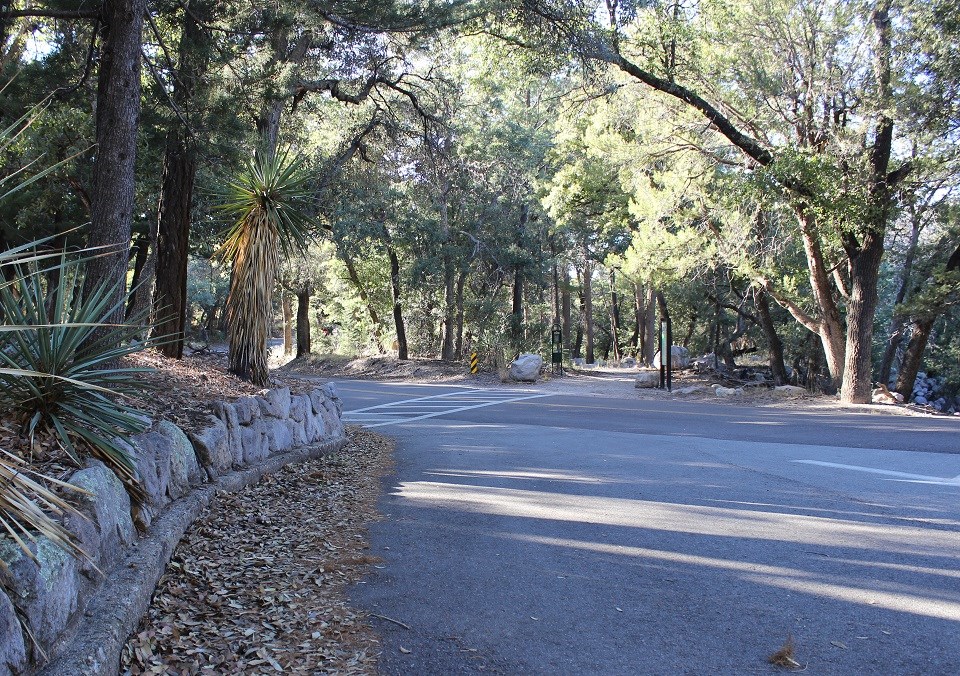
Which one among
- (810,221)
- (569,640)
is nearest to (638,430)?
(810,221)

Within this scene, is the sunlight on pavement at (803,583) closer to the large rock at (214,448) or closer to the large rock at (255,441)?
the large rock at (214,448)

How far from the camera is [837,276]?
61.9 ft

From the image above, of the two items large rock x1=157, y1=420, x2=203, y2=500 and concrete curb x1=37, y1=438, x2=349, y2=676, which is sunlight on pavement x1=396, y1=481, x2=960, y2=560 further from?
concrete curb x1=37, y1=438, x2=349, y2=676

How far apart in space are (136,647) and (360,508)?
3785mm

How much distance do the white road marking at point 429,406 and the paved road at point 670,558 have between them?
4829 mm

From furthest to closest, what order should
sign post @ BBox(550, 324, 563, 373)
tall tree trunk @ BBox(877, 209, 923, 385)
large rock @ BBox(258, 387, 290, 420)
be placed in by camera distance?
sign post @ BBox(550, 324, 563, 373)
tall tree trunk @ BBox(877, 209, 923, 385)
large rock @ BBox(258, 387, 290, 420)

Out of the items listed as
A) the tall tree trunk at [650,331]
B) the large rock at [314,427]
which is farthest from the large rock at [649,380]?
the large rock at [314,427]

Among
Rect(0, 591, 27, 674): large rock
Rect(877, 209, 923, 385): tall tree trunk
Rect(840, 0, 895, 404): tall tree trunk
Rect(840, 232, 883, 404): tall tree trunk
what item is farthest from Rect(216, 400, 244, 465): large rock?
Rect(877, 209, 923, 385): tall tree trunk

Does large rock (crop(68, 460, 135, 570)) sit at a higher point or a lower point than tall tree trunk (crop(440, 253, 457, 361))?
lower

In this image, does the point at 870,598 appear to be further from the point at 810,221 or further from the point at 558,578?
the point at 810,221

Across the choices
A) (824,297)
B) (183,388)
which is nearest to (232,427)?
(183,388)

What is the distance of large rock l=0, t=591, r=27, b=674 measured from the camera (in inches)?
116

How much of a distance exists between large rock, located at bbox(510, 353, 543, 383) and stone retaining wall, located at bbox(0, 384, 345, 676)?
17.4 m

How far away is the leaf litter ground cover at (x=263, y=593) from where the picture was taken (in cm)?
407
